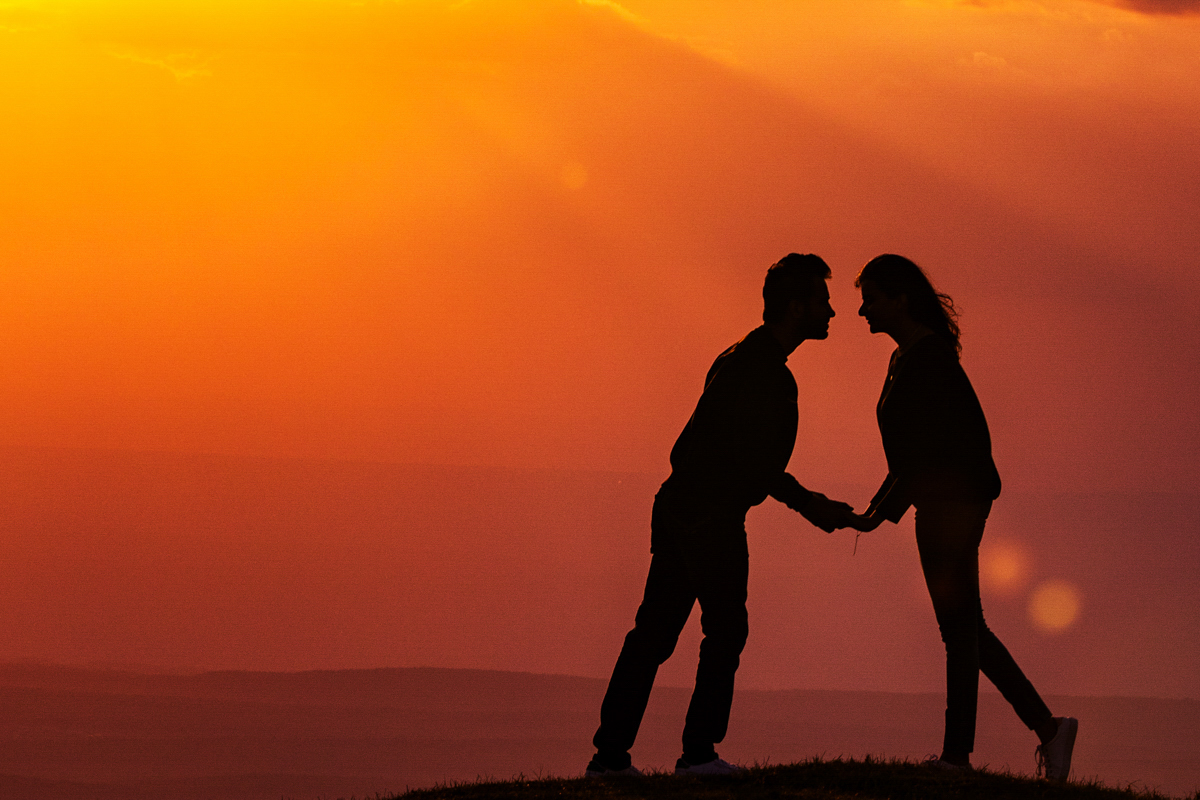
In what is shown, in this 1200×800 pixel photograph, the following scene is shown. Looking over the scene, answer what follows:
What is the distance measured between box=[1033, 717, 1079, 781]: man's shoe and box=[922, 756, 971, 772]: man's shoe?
0.65 m

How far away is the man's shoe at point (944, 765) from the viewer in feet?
27.5

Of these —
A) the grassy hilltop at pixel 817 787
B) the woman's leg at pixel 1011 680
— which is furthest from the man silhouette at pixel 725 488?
the woman's leg at pixel 1011 680

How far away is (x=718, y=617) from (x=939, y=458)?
171cm

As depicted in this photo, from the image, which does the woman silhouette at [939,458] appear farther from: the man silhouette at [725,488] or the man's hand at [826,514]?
the man silhouette at [725,488]

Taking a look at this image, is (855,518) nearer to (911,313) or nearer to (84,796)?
(911,313)

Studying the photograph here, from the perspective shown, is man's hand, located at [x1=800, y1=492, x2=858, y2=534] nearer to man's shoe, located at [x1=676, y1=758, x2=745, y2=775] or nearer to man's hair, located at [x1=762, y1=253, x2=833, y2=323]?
man's hair, located at [x1=762, y1=253, x2=833, y2=323]

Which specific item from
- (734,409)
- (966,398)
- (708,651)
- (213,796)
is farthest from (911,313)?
(213,796)

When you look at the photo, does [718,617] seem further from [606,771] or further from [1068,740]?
[1068,740]

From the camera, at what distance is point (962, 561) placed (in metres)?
8.09

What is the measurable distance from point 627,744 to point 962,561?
248cm

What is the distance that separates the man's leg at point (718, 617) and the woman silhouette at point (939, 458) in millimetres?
982

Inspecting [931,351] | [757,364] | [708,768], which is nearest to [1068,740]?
[708,768]

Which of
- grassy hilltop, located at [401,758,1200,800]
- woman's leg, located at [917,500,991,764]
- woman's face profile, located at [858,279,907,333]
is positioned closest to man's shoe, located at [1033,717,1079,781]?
grassy hilltop, located at [401,758,1200,800]

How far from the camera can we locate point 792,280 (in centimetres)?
808
